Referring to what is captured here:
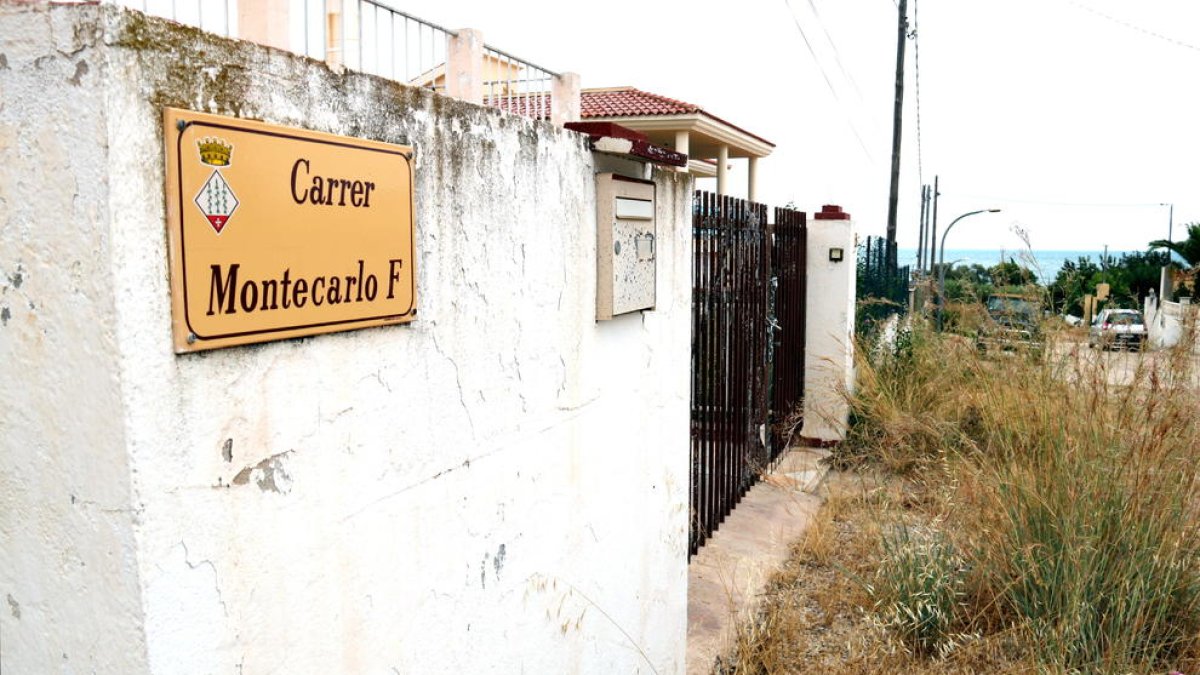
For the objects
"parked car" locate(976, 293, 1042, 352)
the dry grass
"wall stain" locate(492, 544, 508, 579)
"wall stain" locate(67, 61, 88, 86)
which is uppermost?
"wall stain" locate(67, 61, 88, 86)

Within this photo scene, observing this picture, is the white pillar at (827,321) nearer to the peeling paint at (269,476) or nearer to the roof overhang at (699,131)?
the roof overhang at (699,131)

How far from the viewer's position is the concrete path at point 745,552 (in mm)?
4246

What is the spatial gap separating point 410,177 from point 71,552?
0.94m

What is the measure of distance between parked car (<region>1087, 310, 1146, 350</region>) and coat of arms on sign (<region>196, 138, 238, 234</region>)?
4460 mm

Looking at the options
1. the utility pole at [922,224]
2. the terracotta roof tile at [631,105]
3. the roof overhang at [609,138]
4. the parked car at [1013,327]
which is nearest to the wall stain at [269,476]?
the roof overhang at [609,138]

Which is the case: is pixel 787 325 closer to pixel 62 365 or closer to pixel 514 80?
pixel 514 80

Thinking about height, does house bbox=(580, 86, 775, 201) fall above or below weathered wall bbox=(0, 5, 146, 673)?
above

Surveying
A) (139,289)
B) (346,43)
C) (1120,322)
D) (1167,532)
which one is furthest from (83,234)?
(1120,322)

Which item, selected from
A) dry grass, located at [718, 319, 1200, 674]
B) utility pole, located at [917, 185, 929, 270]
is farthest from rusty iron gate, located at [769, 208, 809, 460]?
utility pole, located at [917, 185, 929, 270]

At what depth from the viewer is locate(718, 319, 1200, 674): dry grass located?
3.54 meters

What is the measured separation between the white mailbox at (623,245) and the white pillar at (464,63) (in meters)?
0.54

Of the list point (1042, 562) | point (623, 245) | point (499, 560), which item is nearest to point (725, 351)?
point (1042, 562)

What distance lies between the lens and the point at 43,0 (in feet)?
4.36

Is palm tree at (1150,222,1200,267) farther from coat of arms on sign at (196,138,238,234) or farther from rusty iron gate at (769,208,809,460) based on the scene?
coat of arms on sign at (196,138,238,234)
